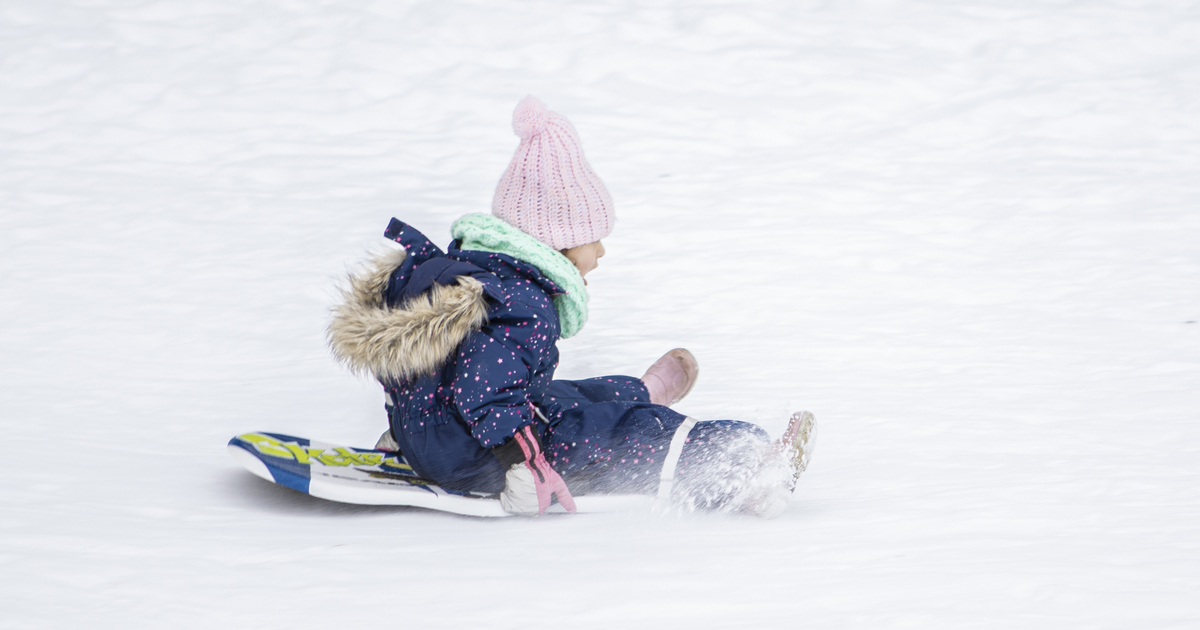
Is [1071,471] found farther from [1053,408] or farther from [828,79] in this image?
[828,79]

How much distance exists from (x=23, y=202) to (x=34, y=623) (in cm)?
352

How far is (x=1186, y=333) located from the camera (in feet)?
10.3

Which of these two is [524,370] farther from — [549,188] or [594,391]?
[594,391]

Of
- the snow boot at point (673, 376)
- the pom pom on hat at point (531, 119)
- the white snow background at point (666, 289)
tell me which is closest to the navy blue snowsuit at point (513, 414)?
the white snow background at point (666, 289)

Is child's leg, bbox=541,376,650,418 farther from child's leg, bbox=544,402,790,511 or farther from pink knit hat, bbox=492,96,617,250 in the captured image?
pink knit hat, bbox=492,96,617,250

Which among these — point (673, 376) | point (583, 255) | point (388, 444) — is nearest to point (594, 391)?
point (673, 376)

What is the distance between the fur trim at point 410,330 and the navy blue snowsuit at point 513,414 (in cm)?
3

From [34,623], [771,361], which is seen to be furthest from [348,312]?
[771,361]

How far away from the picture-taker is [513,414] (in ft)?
6.85

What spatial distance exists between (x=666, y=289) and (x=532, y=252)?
162 cm

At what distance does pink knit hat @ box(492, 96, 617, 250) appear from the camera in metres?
2.32

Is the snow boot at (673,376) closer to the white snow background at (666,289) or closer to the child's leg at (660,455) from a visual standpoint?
the white snow background at (666,289)

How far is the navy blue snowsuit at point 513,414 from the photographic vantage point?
2.10 m

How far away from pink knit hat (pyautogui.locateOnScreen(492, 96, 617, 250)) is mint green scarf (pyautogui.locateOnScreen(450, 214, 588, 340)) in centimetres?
4
